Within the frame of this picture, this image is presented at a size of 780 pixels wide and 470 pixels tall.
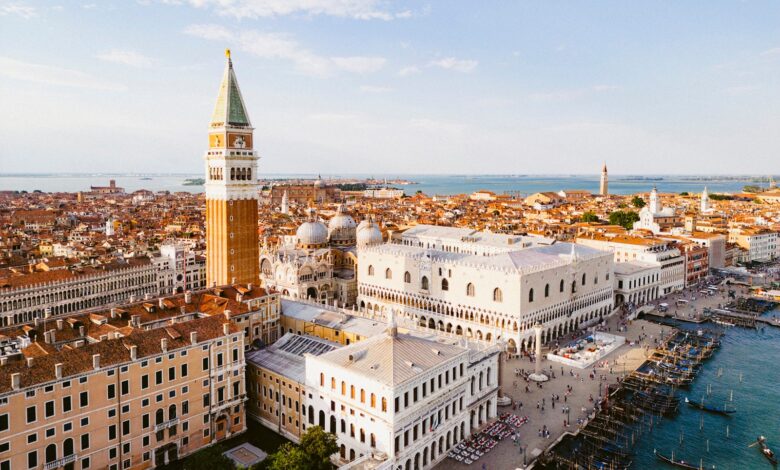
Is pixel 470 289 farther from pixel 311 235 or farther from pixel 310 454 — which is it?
pixel 310 454

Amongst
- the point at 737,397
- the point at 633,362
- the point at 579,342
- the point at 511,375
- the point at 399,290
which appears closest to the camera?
the point at 737,397

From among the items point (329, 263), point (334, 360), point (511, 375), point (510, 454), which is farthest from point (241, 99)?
point (510, 454)

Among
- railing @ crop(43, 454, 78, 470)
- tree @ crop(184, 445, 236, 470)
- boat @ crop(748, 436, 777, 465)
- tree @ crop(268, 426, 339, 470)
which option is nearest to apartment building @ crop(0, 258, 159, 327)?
railing @ crop(43, 454, 78, 470)

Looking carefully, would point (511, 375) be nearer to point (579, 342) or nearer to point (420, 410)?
point (579, 342)

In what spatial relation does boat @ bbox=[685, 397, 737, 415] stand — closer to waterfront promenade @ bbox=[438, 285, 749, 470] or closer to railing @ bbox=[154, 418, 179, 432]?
waterfront promenade @ bbox=[438, 285, 749, 470]

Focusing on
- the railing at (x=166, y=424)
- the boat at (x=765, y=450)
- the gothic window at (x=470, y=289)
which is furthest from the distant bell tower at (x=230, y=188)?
the boat at (x=765, y=450)

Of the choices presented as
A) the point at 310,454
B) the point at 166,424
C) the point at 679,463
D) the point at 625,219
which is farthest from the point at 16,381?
the point at 625,219
